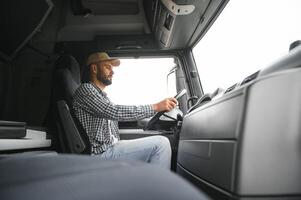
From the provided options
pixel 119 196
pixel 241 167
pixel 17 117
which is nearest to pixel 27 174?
pixel 119 196

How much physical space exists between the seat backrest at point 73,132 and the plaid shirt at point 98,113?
0.05 meters

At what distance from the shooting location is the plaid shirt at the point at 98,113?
2.05 meters

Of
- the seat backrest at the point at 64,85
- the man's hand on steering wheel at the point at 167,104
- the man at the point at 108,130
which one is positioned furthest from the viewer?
the seat backrest at the point at 64,85

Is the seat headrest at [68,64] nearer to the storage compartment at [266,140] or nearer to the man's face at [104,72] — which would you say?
the man's face at [104,72]

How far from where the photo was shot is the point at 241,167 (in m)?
0.77

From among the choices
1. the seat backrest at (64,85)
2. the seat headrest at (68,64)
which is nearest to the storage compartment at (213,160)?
the seat backrest at (64,85)

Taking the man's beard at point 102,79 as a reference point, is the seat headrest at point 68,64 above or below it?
above

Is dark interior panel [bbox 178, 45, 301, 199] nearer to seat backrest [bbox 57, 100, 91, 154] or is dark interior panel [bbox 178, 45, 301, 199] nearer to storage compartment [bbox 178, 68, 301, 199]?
storage compartment [bbox 178, 68, 301, 199]

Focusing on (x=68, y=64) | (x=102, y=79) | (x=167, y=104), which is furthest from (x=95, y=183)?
(x=68, y=64)

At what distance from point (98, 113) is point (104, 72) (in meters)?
0.44

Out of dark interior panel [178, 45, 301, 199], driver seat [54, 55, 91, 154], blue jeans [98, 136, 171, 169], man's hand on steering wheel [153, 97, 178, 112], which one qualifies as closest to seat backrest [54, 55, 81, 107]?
driver seat [54, 55, 91, 154]

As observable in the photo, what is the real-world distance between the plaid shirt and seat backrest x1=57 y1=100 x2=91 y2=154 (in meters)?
0.05

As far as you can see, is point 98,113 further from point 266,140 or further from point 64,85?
point 266,140

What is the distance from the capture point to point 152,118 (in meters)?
2.11
